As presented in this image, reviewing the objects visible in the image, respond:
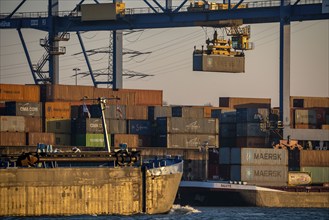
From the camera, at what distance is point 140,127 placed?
10656 centimetres

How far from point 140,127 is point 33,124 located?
384 inches

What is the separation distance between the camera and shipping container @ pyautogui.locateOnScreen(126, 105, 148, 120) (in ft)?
352

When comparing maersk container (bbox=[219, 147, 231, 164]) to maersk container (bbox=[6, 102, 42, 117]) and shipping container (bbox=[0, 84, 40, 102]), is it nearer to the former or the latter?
maersk container (bbox=[6, 102, 42, 117])

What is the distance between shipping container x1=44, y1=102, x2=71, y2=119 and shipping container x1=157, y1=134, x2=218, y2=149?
8.49 meters

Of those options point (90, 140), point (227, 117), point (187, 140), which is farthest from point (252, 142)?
point (90, 140)

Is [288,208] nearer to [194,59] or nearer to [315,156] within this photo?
[315,156]

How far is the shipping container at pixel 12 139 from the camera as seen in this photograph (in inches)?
3873

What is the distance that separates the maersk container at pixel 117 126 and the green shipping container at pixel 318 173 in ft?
52.7

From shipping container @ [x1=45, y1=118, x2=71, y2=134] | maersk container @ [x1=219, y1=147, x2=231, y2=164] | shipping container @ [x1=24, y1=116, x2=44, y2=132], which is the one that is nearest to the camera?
maersk container @ [x1=219, y1=147, x2=231, y2=164]

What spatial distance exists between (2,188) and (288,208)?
122 feet

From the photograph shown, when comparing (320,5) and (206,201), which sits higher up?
(320,5)

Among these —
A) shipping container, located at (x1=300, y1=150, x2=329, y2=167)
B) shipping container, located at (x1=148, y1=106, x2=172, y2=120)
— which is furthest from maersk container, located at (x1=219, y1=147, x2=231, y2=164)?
shipping container, located at (x1=148, y1=106, x2=172, y2=120)

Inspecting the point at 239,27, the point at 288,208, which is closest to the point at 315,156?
the point at 288,208

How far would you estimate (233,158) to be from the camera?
331 feet
